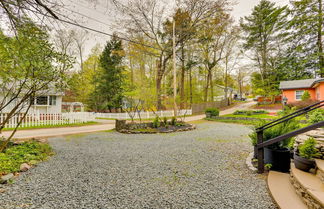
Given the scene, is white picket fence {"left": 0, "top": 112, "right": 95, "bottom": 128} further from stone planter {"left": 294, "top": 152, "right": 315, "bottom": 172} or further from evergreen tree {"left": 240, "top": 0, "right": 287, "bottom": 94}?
evergreen tree {"left": 240, "top": 0, "right": 287, "bottom": 94}

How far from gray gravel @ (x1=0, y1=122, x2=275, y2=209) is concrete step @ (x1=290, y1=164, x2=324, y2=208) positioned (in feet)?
1.22

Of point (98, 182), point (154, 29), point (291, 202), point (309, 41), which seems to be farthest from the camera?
point (309, 41)

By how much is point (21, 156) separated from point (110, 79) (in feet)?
50.2

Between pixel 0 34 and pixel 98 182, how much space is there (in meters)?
3.85

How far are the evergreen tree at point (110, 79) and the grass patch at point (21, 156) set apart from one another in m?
13.6

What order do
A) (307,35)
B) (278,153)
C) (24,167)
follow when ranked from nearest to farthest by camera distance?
(278,153), (24,167), (307,35)

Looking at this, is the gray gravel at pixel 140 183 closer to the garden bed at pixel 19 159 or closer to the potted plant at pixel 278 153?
the garden bed at pixel 19 159

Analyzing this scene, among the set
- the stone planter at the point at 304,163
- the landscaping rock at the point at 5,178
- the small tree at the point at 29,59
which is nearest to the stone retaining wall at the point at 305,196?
the stone planter at the point at 304,163

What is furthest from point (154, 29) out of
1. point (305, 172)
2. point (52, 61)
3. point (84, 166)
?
point (305, 172)

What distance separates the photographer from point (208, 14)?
37.2ft

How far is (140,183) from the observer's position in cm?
233

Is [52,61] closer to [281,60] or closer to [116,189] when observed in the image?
[116,189]

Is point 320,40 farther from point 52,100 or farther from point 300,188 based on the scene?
point 52,100

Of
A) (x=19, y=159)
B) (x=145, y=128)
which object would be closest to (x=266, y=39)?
(x=145, y=128)
